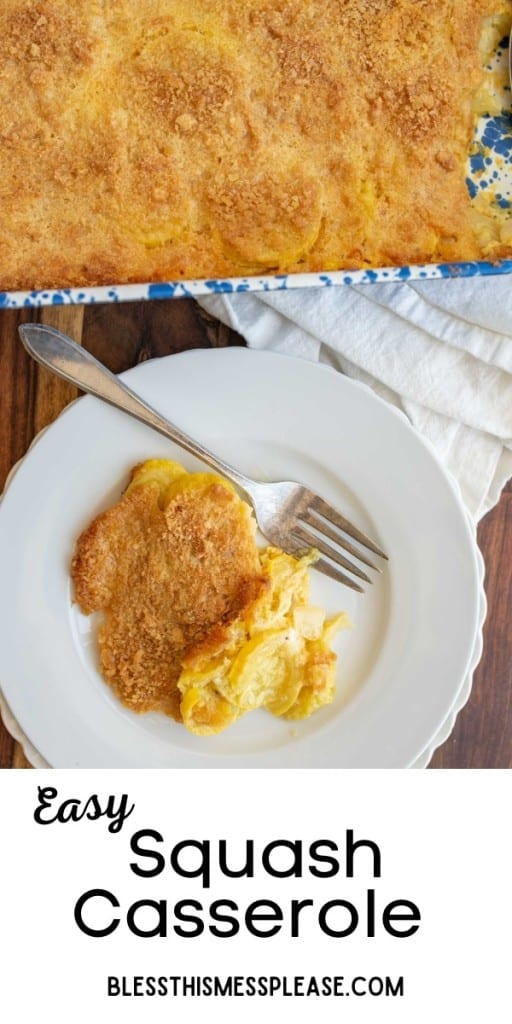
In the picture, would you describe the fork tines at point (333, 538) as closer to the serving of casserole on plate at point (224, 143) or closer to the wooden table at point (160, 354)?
the wooden table at point (160, 354)

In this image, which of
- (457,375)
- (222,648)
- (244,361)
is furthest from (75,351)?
(457,375)

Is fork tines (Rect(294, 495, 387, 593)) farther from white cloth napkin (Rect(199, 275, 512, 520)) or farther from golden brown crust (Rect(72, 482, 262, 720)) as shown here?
white cloth napkin (Rect(199, 275, 512, 520))

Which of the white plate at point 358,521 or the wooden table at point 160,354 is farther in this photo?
the wooden table at point 160,354

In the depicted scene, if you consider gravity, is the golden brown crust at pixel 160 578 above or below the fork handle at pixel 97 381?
below

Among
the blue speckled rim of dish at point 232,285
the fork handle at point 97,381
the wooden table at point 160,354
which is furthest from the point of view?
the wooden table at point 160,354

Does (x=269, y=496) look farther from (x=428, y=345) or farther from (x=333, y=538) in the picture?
(x=428, y=345)

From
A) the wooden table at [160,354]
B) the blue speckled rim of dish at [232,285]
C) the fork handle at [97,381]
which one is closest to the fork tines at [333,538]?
the fork handle at [97,381]
